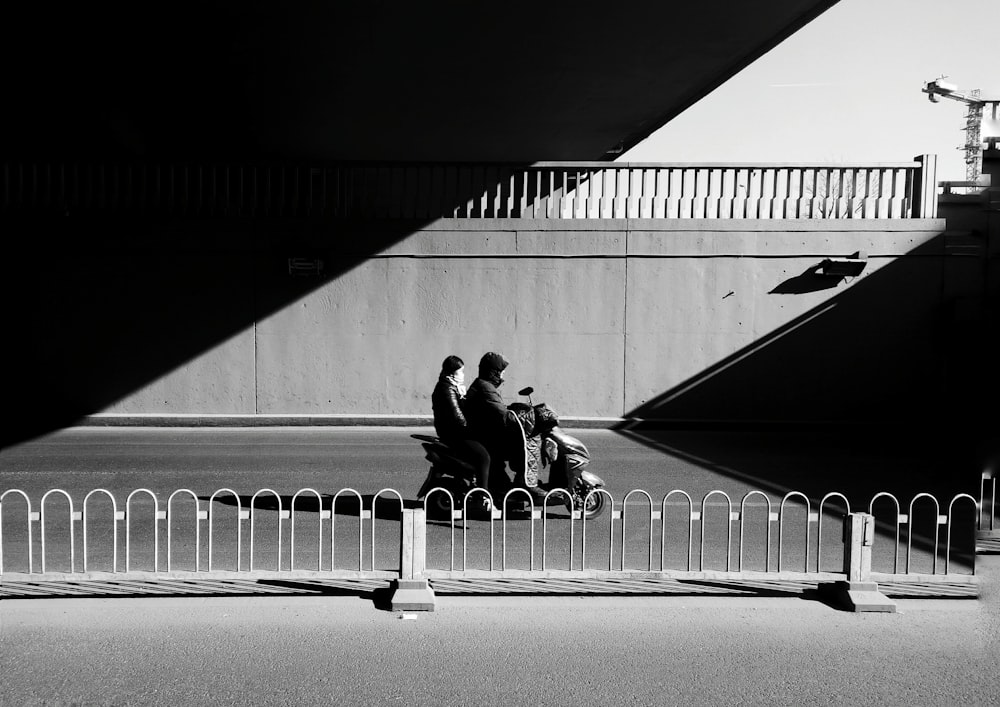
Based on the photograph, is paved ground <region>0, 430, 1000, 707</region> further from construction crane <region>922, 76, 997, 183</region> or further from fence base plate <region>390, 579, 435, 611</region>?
construction crane <region>922, 76, 997, 183</region>

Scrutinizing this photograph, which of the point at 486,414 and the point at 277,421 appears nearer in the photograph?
the point at 486,414

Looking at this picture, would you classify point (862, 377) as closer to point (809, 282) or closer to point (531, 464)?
point (809, 282)

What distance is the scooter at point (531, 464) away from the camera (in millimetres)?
9758

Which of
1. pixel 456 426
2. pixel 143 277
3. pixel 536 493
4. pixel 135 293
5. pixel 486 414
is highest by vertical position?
pixel 143 277

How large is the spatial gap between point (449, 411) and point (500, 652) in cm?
422

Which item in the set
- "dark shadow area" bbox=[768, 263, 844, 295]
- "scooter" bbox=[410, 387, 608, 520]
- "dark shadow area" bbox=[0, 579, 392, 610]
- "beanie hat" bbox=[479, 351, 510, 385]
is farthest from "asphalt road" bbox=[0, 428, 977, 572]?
"dark shadow area" bbox=[768, 263, 844, 295]

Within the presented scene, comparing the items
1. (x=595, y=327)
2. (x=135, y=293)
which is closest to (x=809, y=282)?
(x=595, y=327)

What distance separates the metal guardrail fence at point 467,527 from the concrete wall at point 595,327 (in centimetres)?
718

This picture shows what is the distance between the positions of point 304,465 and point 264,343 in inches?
217

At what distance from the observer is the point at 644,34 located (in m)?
14.5

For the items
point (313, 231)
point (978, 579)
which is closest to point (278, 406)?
point (313, 231)

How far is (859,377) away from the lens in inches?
723

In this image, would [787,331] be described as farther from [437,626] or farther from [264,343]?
[437,626]

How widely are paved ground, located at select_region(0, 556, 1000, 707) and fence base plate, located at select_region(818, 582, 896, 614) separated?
84 millimetres
